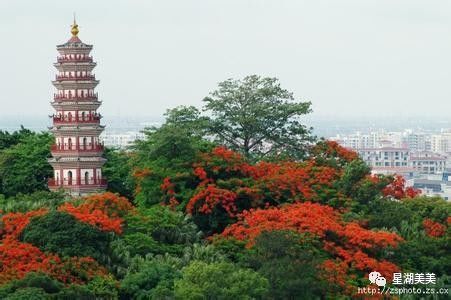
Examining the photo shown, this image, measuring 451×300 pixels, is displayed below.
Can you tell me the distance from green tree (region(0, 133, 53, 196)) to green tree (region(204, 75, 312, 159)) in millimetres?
5969

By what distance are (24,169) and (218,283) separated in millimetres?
16588

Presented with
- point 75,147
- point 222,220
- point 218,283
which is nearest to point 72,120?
point 75,147

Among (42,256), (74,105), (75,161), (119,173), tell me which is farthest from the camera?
(119,173)

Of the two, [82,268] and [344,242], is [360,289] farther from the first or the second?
[82,268]

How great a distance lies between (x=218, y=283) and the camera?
32062 millimetres

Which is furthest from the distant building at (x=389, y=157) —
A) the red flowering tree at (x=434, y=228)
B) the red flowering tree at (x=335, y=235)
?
the red flowering tree at (x=335, y=235)

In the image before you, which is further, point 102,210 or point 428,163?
point 428,163

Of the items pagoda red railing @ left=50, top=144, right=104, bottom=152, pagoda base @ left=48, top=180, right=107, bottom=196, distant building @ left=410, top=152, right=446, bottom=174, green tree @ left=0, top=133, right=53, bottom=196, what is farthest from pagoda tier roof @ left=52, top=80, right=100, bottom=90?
distant building @ left=410, top=152, right=446, bottom=174

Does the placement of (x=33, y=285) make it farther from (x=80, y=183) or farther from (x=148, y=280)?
(x=80, y=183)

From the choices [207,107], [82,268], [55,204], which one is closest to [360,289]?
[82,268]

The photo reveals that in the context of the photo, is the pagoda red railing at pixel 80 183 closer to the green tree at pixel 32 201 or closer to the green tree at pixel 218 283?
the green tree at pixel 32 201

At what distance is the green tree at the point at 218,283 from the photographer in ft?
104

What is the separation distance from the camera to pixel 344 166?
149 ft

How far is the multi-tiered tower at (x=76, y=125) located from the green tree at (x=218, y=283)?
1356 centimetres
